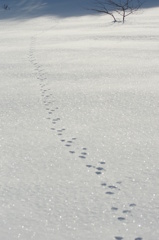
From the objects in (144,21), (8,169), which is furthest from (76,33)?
(8,169)

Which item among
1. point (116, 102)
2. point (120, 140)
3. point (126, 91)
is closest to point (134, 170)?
point (120, 140)

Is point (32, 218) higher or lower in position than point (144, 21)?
higher

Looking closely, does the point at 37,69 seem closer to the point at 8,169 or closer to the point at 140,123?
the point at 140,123

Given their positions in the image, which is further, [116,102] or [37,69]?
[37,69]

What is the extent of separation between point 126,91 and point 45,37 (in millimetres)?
3119

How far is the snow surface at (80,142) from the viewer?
155 centimetres

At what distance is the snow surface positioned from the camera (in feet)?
5.08

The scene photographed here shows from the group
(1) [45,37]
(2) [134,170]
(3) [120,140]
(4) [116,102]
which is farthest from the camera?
(1) [45,37]

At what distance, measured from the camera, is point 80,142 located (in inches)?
88.9

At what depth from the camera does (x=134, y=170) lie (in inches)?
75.4

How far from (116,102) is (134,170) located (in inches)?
40.1

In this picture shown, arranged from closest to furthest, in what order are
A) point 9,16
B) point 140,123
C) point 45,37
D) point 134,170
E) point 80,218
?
point 80,218
point 134,170
point 140,123
point 45,37
point 9,16

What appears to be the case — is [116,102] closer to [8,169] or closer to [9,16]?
[8,169]

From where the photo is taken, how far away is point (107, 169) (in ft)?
6.35
